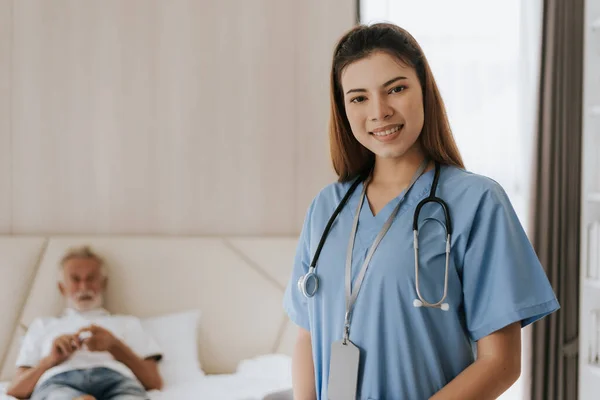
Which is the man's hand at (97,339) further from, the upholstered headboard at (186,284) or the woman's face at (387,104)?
the woman's face at (387,104)

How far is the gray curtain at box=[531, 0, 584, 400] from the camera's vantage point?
2.76 metres

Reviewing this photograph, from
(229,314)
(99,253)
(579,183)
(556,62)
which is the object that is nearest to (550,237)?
(579,183)

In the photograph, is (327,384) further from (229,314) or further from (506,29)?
(506,29)

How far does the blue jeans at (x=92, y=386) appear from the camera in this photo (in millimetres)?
2107

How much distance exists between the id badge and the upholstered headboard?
1.58 m

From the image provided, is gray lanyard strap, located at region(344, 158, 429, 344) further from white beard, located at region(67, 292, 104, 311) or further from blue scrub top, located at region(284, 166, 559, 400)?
white beard, located at region(67, 292, 104, 311)

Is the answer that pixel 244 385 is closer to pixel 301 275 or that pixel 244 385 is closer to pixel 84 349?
pixel 84 349

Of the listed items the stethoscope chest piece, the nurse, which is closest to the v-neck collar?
the nurse

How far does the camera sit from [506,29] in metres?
2.89

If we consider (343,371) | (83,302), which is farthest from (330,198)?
(83,302)

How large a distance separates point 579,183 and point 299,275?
6.23 feet

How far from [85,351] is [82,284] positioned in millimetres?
334

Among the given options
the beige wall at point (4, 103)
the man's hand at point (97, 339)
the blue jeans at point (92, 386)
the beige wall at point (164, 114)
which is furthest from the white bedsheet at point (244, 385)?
the beige wall at point (4, 103)

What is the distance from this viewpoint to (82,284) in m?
2.50
